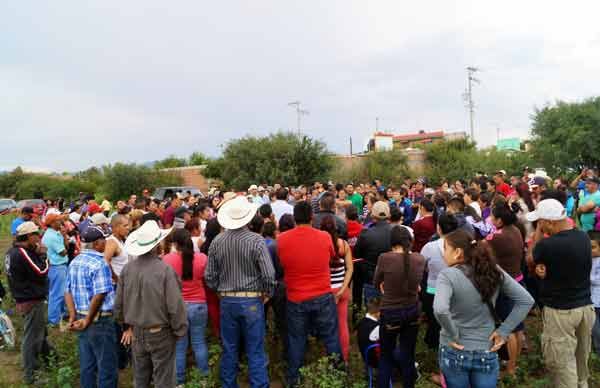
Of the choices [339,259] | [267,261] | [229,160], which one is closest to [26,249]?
[267,261]

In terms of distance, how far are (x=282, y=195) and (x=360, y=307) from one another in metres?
2.77

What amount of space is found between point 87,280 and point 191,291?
41.6 inches

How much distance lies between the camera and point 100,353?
4.21 meters

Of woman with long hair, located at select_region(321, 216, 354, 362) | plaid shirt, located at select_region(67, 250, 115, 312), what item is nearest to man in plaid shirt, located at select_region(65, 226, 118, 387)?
plaid shirt, located at select_region(67, 250, 115, 312)

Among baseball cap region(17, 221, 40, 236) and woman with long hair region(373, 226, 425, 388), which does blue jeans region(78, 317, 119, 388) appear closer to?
baseball cap region(17, 221, 40, 236)

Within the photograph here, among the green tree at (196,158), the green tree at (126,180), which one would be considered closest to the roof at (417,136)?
the green tree at (196,158)

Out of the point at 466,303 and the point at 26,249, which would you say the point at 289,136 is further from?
the point at 466,303

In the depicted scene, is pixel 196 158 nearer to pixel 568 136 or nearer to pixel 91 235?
pixel 568 136

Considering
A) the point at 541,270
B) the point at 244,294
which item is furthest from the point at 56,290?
the point at 541,270

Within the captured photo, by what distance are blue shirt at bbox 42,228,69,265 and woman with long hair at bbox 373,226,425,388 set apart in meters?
5.43

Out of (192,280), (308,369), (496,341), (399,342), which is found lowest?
(308,369)

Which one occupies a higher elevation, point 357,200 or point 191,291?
point 357,200

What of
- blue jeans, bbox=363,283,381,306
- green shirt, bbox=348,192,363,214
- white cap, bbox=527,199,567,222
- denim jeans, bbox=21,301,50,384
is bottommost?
denim jeans, bbox=21,301,50,384

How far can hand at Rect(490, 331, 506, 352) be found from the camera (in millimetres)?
2938
